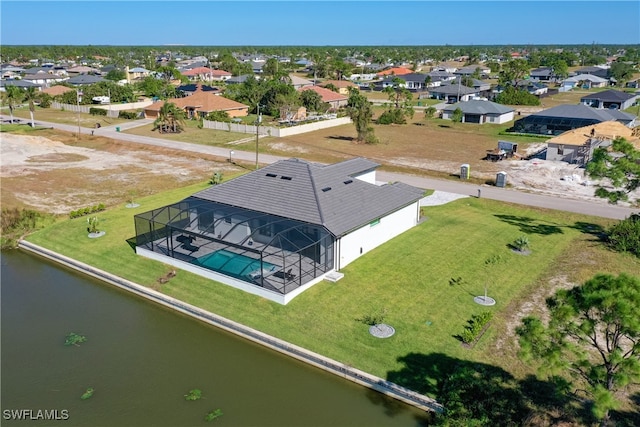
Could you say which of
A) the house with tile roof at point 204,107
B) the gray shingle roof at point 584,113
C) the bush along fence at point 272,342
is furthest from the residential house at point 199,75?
the bush along fence at point 272,342

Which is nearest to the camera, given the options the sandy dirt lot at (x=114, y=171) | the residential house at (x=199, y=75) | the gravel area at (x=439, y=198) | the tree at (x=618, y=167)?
the tree at (x=618, y=167)

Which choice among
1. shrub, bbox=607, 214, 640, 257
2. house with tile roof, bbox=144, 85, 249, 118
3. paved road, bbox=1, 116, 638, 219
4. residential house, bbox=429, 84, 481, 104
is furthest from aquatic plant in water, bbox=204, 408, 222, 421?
residential house, bbox=429, 84, 481, 104

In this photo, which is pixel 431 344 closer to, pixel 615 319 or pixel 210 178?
pixel 615 319

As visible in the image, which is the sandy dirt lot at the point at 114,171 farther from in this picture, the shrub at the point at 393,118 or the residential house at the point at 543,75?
the residential house at the point at 543,75
